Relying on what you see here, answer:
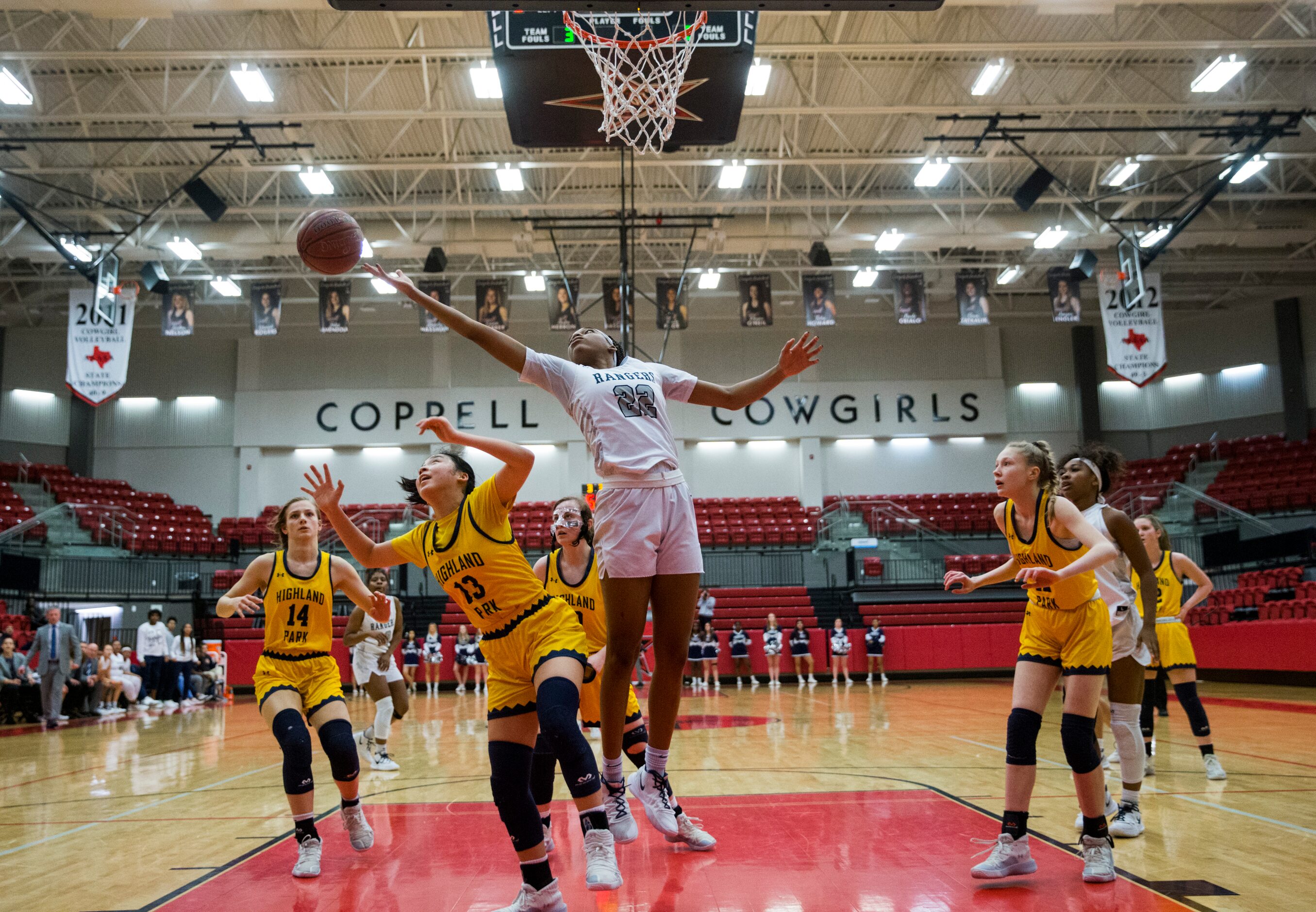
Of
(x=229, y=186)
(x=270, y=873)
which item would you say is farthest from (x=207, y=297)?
(x=270, y=873)

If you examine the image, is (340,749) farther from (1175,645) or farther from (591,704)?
(1175,645)

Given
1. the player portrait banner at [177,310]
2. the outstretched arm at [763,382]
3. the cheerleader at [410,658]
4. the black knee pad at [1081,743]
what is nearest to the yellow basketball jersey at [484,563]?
the outstretched arm at [763,382]

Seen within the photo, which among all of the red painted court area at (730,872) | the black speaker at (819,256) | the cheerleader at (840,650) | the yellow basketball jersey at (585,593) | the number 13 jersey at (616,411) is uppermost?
the black speaker at (819,256)

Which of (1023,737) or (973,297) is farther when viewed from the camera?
(973,297)

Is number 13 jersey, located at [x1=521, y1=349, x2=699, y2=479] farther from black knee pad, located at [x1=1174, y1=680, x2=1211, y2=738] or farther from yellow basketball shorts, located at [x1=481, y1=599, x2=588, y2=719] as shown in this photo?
black knee pad, located at [x1=1174, y1=680, x2=1211, y2=738]

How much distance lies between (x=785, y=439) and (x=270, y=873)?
79.9ft

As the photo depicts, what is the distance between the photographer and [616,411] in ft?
12.7

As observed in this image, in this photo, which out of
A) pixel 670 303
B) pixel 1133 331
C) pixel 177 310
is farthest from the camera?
pixel 670 303

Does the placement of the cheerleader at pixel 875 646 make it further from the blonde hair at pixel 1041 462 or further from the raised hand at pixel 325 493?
the raised hand at pixel 325 493

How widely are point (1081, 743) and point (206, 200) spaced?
702 inches

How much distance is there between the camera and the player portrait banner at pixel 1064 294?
64.9ft

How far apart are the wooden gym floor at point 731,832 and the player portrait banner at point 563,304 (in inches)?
447

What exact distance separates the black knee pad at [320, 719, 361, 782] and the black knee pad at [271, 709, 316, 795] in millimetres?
92

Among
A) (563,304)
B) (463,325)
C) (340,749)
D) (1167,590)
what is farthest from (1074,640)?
(563,304)
